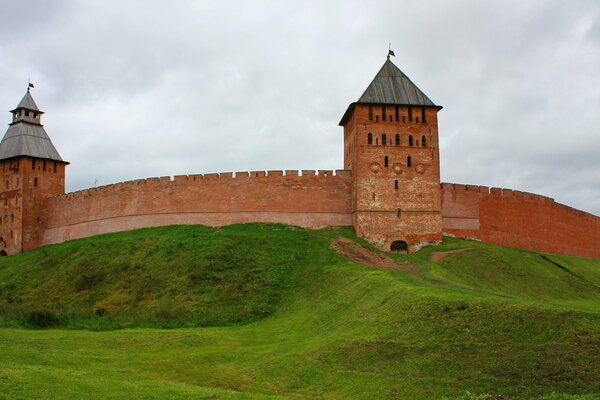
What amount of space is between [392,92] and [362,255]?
10269 millimetres

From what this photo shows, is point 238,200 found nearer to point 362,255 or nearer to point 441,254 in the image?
point 362,255

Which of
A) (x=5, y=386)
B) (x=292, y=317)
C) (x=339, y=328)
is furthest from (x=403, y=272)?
(x=5, y=386)

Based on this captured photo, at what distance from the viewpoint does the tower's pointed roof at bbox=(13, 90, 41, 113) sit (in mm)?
47000

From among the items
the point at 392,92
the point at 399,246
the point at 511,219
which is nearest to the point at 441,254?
the point at 399,246

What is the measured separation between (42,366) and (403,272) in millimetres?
15276

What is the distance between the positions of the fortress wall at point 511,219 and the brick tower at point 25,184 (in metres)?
26.5

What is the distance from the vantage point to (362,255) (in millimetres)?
30938

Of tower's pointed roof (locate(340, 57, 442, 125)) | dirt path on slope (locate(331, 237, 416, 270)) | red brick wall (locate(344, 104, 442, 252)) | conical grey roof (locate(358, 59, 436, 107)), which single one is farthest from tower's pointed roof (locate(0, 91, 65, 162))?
dirt path on slope (locate(331, 237, 416, 270))

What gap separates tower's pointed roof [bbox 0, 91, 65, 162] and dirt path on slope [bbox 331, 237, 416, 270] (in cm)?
2362

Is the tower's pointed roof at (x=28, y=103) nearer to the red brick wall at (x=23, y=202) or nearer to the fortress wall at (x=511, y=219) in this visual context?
the red brick wall at (x=23, y=202)

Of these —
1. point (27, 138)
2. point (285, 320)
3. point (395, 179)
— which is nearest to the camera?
point (285, 320)

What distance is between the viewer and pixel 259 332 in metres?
23.8

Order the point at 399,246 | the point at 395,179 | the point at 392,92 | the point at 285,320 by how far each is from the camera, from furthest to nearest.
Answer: the point at 392,92 → the point at 395,179 → the point at 399,246 → the point at 285,320

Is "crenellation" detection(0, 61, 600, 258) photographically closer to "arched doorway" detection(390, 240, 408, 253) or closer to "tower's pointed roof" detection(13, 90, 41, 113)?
"arched doorway" detection(390, 240, 408, 253)
